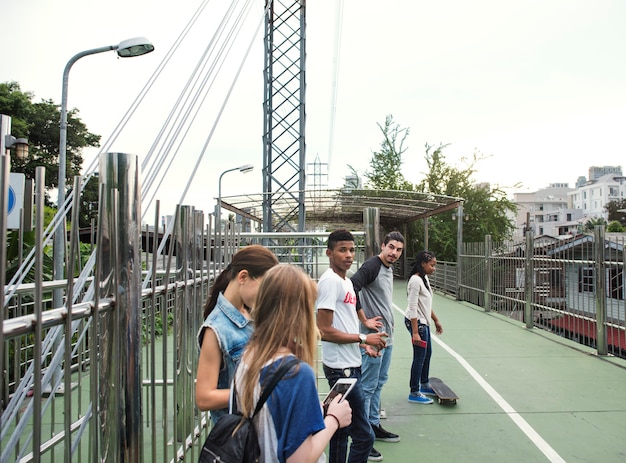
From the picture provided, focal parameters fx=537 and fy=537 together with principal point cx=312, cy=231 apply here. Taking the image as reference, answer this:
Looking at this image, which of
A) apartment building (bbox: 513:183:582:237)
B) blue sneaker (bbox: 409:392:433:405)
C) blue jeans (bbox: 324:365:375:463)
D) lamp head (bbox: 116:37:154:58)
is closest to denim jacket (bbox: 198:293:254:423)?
blue jeans (bbox: 324:365:375:463)

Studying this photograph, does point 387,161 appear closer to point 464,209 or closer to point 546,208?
point 464,209

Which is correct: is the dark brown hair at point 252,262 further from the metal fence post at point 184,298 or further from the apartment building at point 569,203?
the apartment building at point 569,203

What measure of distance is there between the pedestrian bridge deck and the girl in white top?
0.24 m

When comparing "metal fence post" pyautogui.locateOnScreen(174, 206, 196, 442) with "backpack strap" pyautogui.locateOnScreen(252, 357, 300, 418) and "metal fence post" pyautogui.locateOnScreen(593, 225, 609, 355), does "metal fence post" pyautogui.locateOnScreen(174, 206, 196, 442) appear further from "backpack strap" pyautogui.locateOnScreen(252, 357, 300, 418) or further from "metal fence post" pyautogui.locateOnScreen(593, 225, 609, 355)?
"metal fence post" pyautogui.locateOnScreen(593, 225, 609, 355)

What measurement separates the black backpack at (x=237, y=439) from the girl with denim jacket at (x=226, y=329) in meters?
0.36

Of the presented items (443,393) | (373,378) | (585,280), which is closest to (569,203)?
(585,280)

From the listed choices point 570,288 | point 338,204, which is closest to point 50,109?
point 338,204

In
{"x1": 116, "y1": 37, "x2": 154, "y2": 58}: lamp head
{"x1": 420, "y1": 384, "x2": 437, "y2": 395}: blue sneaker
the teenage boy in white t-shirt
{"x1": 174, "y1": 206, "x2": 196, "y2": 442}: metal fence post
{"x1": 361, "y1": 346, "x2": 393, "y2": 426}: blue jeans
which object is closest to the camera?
{"x1": 174, "y1": 206, "x2": 196, "y2": 442}: metal fence post

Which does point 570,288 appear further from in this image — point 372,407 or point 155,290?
point 155,290

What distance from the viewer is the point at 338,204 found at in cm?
2158

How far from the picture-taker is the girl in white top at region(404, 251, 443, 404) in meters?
6.00

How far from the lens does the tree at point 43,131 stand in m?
31.2

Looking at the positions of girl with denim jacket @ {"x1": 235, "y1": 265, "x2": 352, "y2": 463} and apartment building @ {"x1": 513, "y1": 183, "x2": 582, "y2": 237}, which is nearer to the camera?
girl with denim jacket @ {"x1": 235, "y1": 265, "x2": 352, "y2": 463}

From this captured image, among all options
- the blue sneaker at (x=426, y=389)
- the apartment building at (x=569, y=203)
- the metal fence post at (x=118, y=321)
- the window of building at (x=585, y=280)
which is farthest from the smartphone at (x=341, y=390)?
the apartment building at (x=569, y=203)
